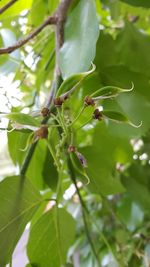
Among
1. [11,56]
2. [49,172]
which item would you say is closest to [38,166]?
[49,172]

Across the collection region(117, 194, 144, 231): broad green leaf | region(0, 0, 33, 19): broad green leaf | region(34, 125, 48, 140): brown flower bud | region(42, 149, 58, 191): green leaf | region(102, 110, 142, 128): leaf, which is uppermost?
region(0, 0, 33, 19): broad green leaf

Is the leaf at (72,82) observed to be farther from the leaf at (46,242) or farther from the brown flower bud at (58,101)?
the leaf at (46,242)

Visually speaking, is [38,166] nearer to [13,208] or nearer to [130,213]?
[13,208]

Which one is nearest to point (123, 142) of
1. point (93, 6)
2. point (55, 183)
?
point (55, 183)

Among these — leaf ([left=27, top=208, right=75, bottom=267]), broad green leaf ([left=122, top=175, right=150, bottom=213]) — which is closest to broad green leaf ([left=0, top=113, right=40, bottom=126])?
leaf ([left=27, top=208, right=75, bottom=267])

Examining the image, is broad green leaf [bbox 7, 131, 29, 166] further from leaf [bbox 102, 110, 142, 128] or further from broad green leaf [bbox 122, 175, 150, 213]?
broad green leaf [bbox 122, 175, 150, 213]

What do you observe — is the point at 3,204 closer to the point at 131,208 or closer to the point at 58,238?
the point at 58,238
